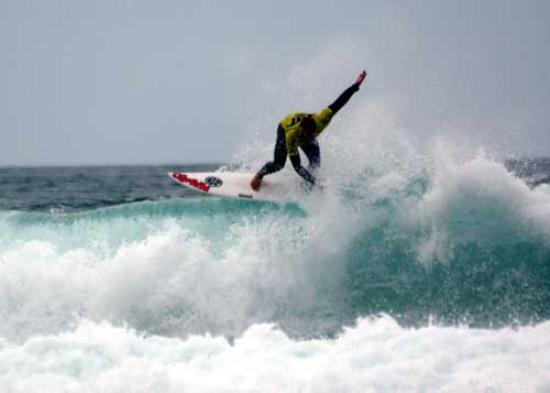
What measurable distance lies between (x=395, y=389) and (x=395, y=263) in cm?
400

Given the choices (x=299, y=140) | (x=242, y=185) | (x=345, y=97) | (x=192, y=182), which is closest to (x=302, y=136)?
(x=299, y=140)

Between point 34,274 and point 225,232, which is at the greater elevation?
point 225,232

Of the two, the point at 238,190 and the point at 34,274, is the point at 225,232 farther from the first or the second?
the point at 34,274

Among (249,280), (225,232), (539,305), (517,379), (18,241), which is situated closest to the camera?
(517,379)

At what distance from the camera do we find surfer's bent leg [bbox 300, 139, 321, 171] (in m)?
11.5

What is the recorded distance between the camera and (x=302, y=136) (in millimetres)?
11320

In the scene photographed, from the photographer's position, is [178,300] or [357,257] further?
[357,257]

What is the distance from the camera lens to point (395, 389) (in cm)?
712

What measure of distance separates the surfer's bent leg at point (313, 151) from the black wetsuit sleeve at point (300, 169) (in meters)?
0.23

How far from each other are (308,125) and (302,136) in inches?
8.3

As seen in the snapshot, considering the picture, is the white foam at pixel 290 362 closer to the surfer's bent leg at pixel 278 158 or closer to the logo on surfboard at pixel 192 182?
Answer: the surfer's bent leg at pixel 278 158

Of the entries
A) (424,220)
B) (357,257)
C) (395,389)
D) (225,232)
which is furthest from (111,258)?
(395,389)

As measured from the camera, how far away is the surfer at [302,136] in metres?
11.2

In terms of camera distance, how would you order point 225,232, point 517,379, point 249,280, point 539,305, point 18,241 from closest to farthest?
point 517,379, point 539,305, point 249,280, point 225,232, point 18,241
